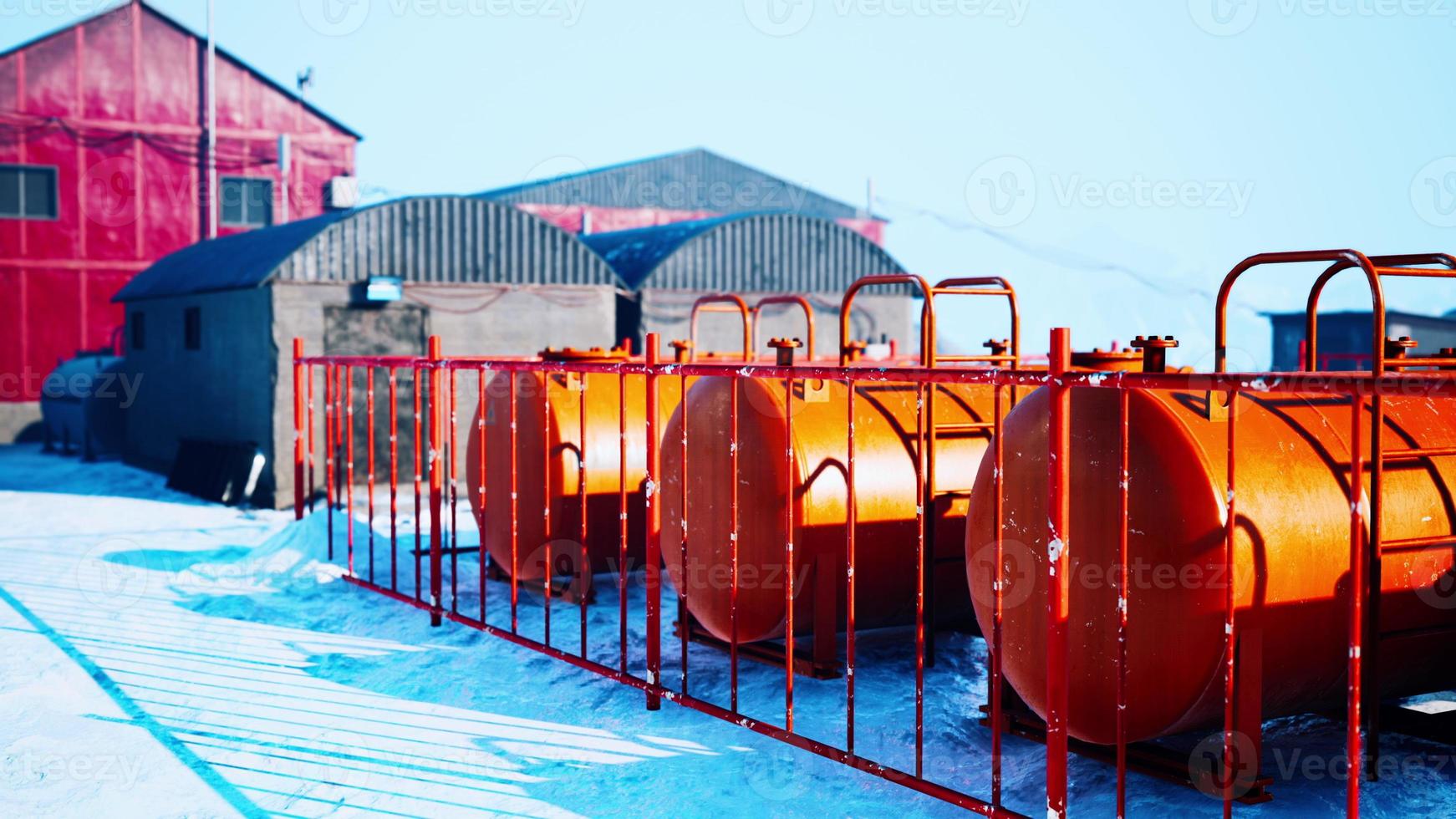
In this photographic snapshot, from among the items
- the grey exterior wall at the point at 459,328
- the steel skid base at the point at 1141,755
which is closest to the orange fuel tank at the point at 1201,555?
the steel skid base at the point at 1141,755

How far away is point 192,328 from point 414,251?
13.8 feet

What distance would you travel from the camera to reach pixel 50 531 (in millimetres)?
14195

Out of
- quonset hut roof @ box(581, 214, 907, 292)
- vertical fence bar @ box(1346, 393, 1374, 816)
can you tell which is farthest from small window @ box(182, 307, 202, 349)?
vertical fence bar @ box(1346, 393, 1374, 816)

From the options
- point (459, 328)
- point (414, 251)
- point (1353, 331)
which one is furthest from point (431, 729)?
point (1353, 331)

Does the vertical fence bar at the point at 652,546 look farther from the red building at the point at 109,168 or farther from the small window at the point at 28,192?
the small window at the point at 28,192

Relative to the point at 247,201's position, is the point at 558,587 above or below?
below

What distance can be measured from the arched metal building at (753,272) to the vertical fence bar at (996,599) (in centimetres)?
1473

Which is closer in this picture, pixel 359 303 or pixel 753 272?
pixel 359 303

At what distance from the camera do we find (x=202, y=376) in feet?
62.6

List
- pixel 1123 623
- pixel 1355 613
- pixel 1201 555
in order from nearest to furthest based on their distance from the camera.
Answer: pixel 1355 613, pixel 1123 623, pixel 1201 555

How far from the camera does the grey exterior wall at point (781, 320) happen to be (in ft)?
67.6

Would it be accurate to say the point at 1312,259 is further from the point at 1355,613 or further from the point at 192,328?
the point at 192,328

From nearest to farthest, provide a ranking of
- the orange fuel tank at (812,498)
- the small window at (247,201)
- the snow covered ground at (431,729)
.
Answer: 1. the snow covered ground at (431,729)
2. the orange fuel tank at (812,498)
3. the small window at (247,201)

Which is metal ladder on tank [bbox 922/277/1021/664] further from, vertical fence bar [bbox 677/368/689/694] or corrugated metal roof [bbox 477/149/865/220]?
corrugated metal roof [bbox 477/149/865/220]
